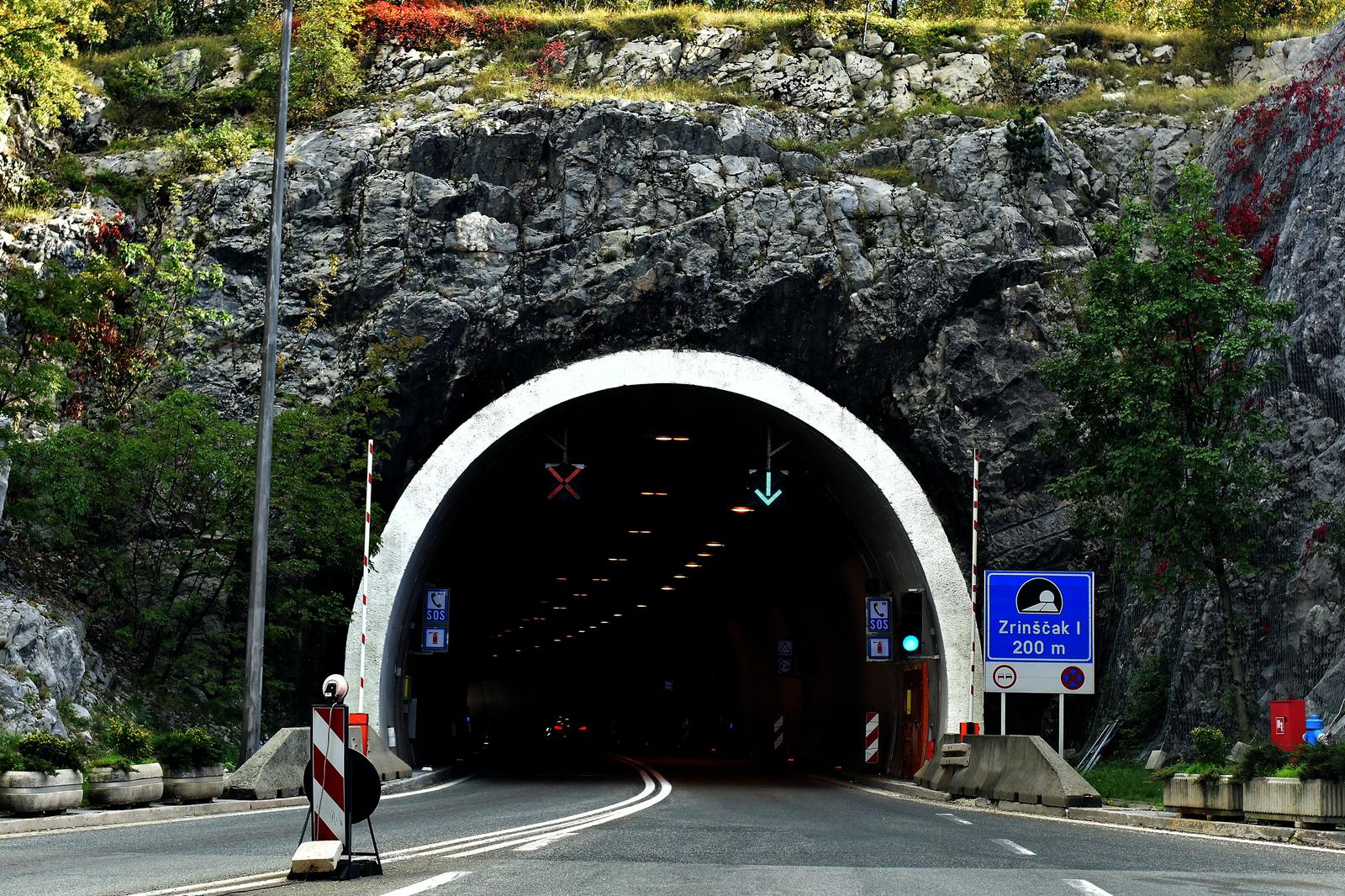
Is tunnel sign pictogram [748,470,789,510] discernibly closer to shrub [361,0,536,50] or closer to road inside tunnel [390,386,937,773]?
road inside tunnel [390,386,937,773]

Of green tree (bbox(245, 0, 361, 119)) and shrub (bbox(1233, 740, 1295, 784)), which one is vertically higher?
green tree (bbox(245, 0, 361, 119))

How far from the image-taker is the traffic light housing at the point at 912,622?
26797 millimetres

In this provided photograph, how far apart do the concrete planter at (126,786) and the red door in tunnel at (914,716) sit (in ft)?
53.5

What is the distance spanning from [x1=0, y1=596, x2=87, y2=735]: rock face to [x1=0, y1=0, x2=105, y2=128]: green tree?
430 inches

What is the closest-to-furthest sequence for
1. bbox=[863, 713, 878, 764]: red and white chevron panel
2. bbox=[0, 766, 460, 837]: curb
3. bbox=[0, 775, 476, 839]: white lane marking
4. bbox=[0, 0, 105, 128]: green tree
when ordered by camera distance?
bbox=[0, 775, 476, 839]: white lane marking, bbox=[0, 766, 460, 837]: curb, bbox=[0, 0, 105, 128]: green tree, bbox=[863, 713, 878, 764]: red and white chevron panel

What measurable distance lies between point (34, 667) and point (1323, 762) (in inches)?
701

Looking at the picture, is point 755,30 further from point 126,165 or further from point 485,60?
point 126,165

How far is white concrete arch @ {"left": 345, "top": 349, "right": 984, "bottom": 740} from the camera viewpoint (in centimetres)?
2708

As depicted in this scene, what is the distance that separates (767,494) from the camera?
28.7 meters

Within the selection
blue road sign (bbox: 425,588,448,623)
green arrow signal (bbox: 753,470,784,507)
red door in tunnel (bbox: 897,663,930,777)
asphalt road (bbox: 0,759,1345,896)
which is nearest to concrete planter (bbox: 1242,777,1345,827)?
asphalt road (bbox: 0,759,1345,896)

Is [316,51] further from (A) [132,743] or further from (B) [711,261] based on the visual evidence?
(A) [132,743]

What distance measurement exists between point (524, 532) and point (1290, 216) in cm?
2233

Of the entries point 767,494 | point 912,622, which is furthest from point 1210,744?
point 767,494

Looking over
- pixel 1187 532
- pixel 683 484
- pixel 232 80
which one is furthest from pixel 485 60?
pixel 1187 532
